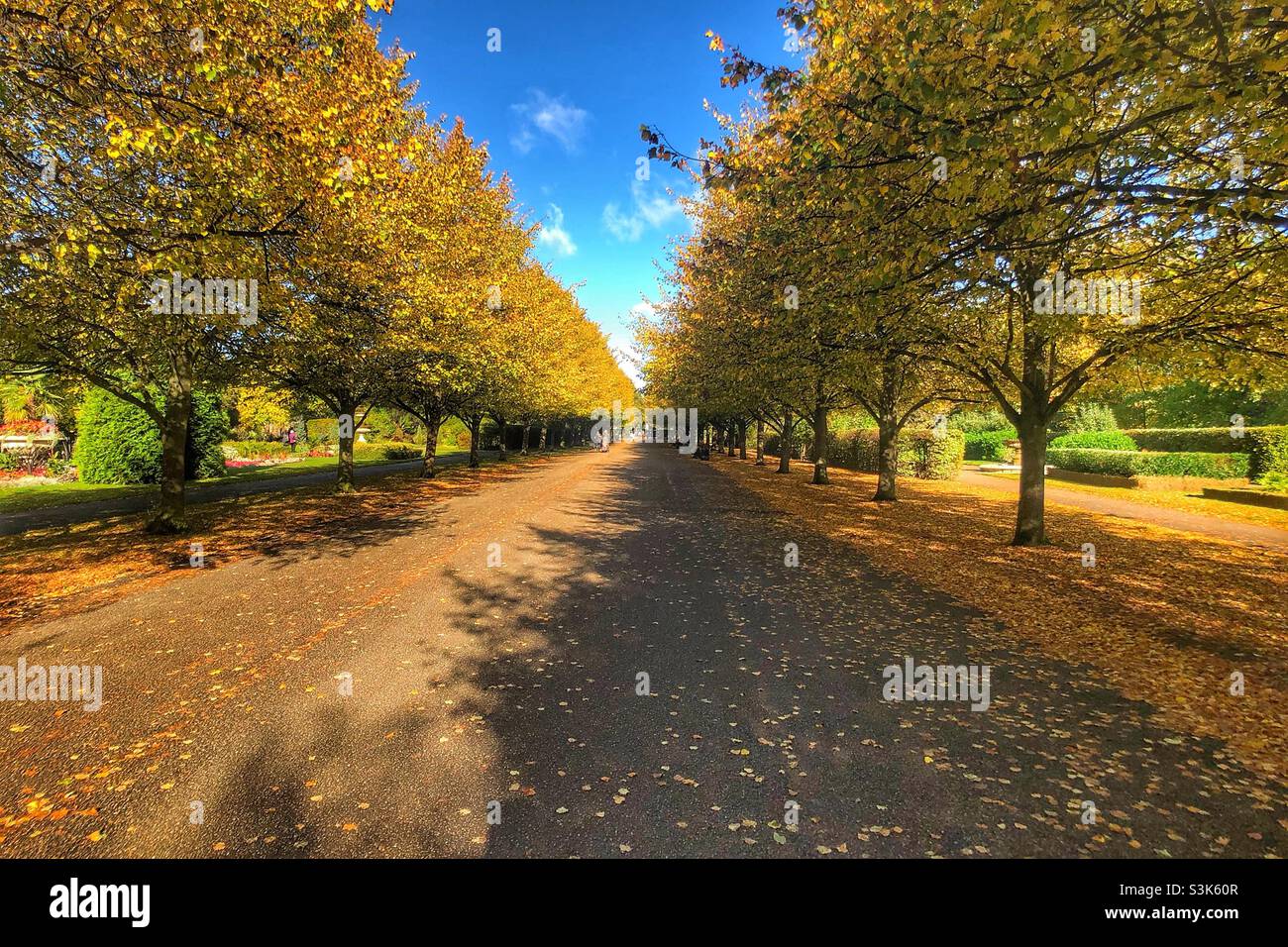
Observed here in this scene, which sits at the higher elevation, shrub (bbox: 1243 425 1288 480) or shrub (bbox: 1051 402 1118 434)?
shrub (bbox: 1051 402 1118 434)

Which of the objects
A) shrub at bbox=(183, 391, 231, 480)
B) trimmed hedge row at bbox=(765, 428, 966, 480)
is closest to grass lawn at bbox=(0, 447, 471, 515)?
shrub at bbox=(183, 391, 231, 480)

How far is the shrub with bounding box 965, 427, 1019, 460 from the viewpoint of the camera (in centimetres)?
4597

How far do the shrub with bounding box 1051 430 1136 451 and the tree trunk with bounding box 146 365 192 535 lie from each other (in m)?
40.9

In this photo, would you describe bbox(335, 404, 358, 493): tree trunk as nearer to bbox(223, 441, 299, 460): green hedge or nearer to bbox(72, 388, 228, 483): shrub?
bbox(72, 388, 228, 483): shrub

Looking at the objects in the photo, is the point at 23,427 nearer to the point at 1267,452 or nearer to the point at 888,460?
the point at 888,460

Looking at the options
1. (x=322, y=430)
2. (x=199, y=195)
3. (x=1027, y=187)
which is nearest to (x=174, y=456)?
(x=199, y=195)

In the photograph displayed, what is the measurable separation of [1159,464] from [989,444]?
2472 cm

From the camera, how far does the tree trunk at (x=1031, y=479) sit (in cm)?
1153

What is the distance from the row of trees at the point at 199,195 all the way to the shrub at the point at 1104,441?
37.8 metres

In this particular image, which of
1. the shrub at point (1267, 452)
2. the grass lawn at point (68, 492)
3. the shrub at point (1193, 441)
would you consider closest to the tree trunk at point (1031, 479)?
the shrub at point (1267, 452)

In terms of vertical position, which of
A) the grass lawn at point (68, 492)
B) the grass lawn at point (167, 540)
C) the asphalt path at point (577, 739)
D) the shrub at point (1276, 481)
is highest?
the shrub at point (1276, 481)

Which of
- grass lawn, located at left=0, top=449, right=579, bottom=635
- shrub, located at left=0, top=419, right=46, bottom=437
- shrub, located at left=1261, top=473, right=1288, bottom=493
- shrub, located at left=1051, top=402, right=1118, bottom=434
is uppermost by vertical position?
shrub, located at left=1051, top=402, right=1118, bottom=434

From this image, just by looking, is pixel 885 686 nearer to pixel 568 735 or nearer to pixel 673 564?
pixel 568 735

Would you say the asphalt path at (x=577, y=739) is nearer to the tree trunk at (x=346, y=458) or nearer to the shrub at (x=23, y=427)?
the tree trunk at (x=346, y=458)
